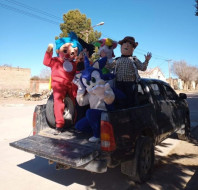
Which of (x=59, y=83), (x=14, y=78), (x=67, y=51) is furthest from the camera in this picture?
(x=14, y=78)

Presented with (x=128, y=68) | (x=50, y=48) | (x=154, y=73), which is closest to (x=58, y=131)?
(x=50, y=48)

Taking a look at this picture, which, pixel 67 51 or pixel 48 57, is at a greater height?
pixel 67 51

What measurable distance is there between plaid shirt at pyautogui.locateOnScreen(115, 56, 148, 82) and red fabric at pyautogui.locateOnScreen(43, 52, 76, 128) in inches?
37.1

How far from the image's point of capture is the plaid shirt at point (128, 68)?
3641 millimetres

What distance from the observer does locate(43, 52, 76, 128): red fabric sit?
3.66m

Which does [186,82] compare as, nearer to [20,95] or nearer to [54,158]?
[20,95]

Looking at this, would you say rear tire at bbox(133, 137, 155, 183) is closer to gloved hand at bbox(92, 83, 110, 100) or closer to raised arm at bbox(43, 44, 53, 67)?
gloved hand at bbox(92, 83, 110, 100)

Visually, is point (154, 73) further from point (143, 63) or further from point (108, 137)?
point (108, 137)

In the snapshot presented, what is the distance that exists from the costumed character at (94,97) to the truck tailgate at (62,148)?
0.24 m

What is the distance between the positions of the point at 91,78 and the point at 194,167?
105 inches

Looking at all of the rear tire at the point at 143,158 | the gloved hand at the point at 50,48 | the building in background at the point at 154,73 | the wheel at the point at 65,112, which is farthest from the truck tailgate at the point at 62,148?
the building in background at the point at 154,73

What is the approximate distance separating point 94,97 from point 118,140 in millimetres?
894

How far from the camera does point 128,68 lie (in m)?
3.65

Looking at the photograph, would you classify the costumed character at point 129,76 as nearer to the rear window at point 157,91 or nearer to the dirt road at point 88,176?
the rear window at point 157,91
